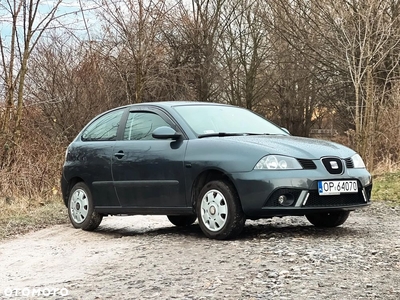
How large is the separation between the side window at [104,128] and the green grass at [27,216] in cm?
157

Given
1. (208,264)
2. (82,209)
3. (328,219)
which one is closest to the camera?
(208,264)

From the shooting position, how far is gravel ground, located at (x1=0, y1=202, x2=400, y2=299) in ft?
15.5

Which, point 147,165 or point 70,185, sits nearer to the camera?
point 147,165

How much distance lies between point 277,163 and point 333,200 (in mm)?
717

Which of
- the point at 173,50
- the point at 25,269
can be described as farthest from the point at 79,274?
the point at 173,50

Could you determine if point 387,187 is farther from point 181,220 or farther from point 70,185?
point 70,185

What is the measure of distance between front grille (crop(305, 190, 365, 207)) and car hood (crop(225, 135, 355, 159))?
41cm

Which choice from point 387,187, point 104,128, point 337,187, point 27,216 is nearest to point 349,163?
point 337,187

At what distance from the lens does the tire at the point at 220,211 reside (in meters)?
6.75

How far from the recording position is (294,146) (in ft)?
22.6

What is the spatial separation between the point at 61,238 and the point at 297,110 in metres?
26.7

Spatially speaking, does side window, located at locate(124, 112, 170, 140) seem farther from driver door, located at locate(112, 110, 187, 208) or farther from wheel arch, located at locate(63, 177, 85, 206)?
wheel arch, located at locate(63, 177, 85, 206)

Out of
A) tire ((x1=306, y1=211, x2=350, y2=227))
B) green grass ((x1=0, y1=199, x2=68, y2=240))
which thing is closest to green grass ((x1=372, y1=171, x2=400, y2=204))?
tire ((x1=306, y1=211, x2=350, y2=227))

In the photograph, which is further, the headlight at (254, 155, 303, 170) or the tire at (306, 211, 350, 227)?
the tire at (306, 211, 350, 227)
